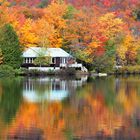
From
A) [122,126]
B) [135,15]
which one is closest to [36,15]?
[135,15]

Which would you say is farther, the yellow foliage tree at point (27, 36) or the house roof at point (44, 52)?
the yellow foliage tree at point (27, 36)

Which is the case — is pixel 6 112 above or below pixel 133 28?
below

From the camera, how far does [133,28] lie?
3716 inches

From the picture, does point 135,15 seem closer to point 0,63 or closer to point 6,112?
point 0,63

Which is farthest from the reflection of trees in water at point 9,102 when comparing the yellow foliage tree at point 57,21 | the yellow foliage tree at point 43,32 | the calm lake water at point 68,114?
the yellow foliage tree at point 57,21

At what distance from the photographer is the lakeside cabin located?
63.7m

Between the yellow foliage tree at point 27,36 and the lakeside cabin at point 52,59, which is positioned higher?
the yellow foliage tree at point 27,36

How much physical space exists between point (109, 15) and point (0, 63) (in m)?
20.8

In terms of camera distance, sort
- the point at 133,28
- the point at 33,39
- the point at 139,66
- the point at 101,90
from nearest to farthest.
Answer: the point at 101,90 → the point at 33,39 → the point at 139,66 → the point at 133,28

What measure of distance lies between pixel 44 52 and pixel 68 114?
38058mm

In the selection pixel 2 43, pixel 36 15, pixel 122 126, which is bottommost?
pixel 122 126

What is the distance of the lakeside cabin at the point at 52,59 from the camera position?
63719 mm

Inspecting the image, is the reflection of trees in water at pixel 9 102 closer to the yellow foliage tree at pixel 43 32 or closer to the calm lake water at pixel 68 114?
the calm lake water at pixel 68 114

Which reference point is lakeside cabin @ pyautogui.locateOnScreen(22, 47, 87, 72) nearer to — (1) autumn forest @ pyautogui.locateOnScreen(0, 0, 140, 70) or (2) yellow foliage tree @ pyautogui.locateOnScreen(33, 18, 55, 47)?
(1) autumn forest @ pyautogui.locateOnScreen(0, 0, 140, 70)
